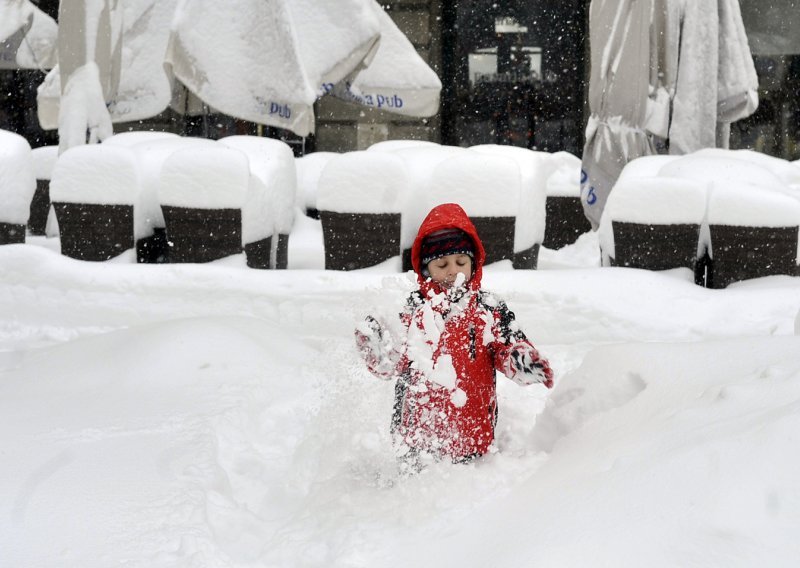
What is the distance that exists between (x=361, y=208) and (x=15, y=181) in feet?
7.67

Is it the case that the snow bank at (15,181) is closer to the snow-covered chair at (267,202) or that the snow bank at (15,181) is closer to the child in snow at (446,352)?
the snow-covered chair at (267,202)

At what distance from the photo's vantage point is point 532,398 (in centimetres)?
A: 379

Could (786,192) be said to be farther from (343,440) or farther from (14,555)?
(14,555)

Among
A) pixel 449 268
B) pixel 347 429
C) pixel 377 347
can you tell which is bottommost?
pixel 347 429

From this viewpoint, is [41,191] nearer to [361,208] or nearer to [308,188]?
[308,188]

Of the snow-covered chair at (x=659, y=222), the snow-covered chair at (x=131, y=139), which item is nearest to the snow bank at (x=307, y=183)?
the snow-covered chair at (x=131, y=139)

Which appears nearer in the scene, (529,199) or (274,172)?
(529,199)

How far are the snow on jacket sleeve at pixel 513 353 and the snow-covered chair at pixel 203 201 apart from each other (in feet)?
7.78

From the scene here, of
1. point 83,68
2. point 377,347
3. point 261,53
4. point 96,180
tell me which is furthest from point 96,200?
point 377,347

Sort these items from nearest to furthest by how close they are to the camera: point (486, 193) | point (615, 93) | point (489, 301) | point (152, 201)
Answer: point (489, 301) < point (486, 193) < point (152, 201) < point (615, 93)

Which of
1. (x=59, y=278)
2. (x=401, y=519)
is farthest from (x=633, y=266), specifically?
(x=59, y=278)

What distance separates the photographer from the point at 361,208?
475 centimetres

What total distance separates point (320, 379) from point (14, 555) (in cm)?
181

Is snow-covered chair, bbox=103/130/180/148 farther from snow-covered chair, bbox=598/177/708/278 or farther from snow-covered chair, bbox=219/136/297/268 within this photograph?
snow-covered chair, bbox=598/177/708/278
